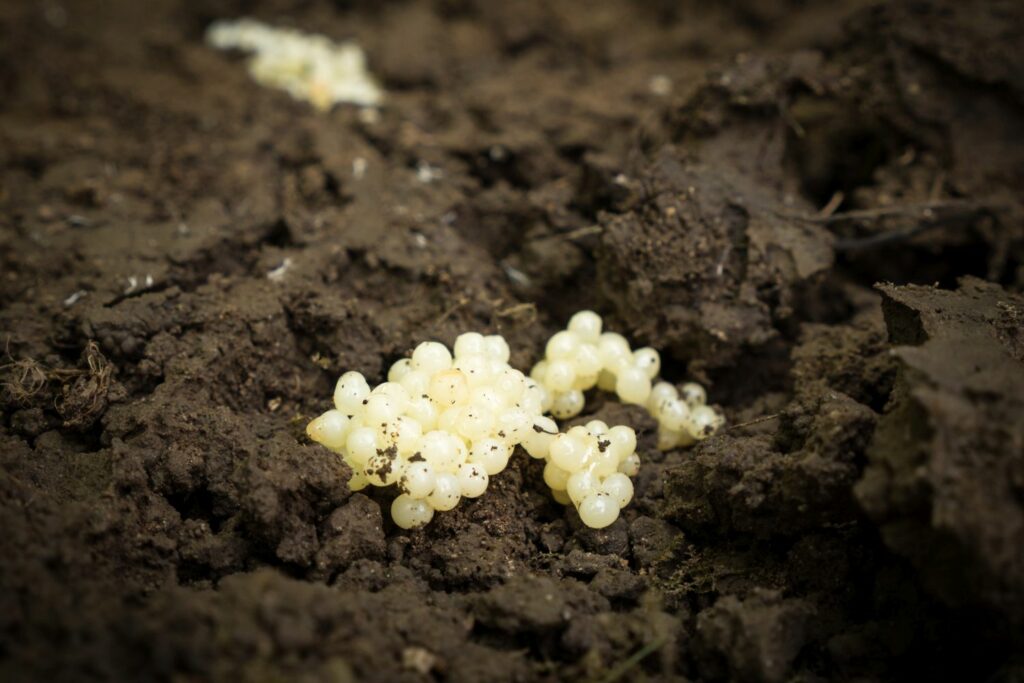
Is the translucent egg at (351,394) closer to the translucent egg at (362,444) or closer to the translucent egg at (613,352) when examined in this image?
the translucent egg at (362,444)

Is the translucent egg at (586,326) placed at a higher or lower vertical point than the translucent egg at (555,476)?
higher

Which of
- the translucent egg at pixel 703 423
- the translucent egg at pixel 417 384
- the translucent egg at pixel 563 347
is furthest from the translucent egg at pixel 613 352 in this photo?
the translucent egg at pixel 417 384

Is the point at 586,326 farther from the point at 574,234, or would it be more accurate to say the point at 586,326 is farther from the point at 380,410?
the point at 380,410

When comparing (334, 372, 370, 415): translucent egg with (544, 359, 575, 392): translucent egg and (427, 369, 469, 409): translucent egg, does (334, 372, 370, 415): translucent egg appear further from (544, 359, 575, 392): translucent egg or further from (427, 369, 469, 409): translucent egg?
(544, 359, 575, 392): translucent egg

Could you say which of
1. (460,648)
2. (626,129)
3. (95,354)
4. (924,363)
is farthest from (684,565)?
(626,129)


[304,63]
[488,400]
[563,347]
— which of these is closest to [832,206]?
[563,347]
